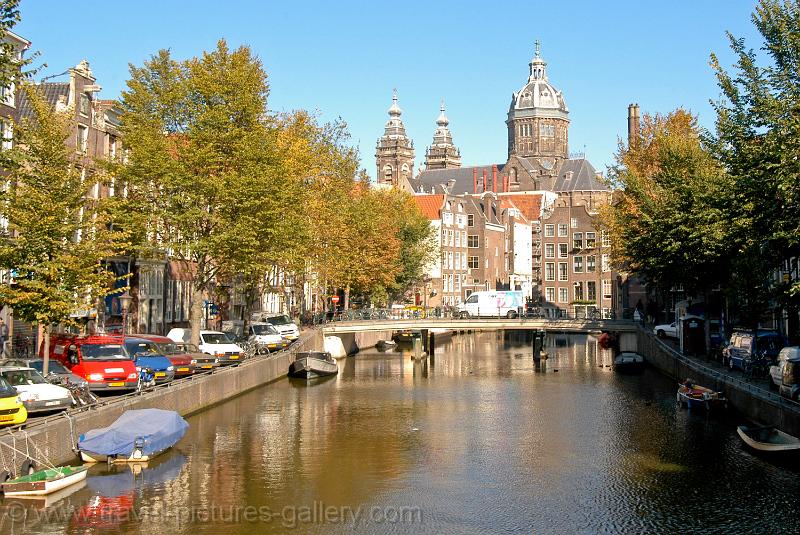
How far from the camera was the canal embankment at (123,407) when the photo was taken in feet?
87.7

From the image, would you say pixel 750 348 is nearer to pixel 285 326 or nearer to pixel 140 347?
pixel 140 347

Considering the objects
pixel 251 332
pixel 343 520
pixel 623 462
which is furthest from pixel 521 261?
pixel 343 520

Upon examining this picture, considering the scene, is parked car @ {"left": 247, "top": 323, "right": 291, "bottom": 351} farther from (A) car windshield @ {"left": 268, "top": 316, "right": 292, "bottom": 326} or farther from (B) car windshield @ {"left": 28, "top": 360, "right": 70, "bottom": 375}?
(B) car windshield @ {"left": 28, "top": 360, "right": 70, "bottom": 375}

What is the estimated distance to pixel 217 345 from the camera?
54.4 meters

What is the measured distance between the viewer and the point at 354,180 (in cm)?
8750

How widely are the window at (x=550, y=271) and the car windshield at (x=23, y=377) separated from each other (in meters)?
97.5

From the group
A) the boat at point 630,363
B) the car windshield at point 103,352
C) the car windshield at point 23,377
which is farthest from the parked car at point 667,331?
the car windshield at point 23,377

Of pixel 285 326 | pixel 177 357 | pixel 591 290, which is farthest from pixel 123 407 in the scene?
pixel 591 290

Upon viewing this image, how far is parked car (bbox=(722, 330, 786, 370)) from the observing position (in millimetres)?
47156

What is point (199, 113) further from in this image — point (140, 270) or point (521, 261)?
point (521, 261)

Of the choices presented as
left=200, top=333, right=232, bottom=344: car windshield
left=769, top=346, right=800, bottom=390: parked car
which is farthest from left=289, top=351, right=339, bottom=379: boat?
left=769, top=346, right=800, bottom=390: parked car

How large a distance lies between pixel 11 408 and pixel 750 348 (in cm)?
3545

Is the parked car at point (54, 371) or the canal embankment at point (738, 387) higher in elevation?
the parked car at point (54, 371)

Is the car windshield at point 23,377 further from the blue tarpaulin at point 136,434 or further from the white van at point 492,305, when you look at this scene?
the white van at point 492,305
